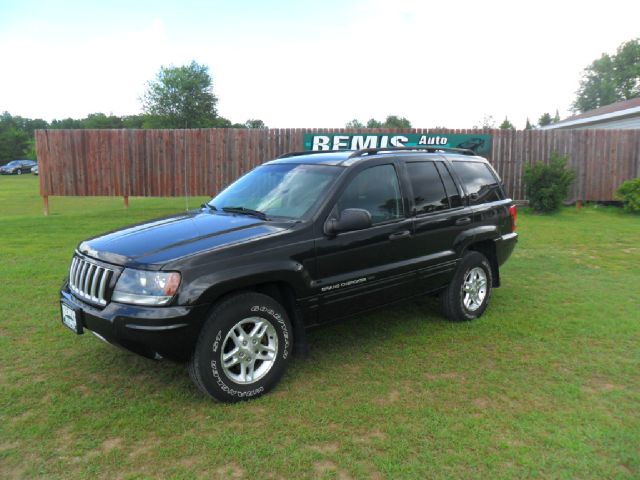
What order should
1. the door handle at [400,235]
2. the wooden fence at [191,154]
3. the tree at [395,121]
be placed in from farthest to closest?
the tree at [395,121], the wooden fence at [191,154], the door handle at [400,235]

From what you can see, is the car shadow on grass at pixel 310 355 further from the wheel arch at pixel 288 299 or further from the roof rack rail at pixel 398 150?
the roof rack rail at pixel 398 150

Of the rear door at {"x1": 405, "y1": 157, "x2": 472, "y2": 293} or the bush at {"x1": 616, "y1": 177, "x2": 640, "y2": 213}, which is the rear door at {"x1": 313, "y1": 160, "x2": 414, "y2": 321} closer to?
the rear door at {"x1": 405, "y1": 157, "x2": 472, "y2": 293}

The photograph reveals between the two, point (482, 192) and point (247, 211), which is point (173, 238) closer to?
point (247, 211)

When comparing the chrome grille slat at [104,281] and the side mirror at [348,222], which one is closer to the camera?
the chrome grille slat at [104,281]

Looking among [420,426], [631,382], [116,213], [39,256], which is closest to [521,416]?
[420,426]

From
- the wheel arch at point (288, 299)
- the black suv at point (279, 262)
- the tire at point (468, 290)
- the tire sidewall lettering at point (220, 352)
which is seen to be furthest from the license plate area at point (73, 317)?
the tire at point (468, 290)

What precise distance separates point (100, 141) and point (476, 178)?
485 inches

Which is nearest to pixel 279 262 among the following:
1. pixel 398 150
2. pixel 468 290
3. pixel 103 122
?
pixel 398 150

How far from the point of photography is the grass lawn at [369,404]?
301cm

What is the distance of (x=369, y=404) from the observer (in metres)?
3.69

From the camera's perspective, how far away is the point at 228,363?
3.66 meters

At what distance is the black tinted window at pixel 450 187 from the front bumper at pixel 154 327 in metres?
2.96

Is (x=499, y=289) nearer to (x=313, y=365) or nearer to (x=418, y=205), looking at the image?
(x=418, y=205)

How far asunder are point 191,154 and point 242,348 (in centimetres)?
1214
